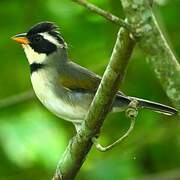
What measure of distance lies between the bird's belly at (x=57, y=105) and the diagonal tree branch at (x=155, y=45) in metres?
Answer: 2.01

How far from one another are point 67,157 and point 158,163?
98.7 inches

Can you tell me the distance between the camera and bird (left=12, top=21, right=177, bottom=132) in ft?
16.6

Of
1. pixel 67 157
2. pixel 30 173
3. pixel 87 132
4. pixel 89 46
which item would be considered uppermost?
pixel 87 132

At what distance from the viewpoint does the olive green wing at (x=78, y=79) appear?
5.07 m

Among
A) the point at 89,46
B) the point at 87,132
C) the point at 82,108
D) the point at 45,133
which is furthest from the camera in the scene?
the point at 89,46

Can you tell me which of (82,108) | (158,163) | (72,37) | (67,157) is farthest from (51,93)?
(158,163)

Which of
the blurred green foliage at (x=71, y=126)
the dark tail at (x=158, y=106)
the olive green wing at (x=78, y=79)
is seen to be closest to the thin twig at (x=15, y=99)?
the blurred green foliage at (x=71, y=126)

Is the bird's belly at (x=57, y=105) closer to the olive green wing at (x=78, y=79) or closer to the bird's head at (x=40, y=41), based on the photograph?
the olive green wing at (x=78, y=79)

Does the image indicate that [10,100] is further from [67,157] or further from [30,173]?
[67,157]

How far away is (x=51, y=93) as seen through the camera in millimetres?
5133

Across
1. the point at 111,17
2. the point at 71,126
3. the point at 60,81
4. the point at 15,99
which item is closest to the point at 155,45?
the point at 111,17

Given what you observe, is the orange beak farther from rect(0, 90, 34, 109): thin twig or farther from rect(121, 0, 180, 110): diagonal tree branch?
rect(121, 0, 180, 110): diagonal tree branch

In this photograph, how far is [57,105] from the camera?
16.6 ft

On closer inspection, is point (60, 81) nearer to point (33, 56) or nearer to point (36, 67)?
point (36, 67)
